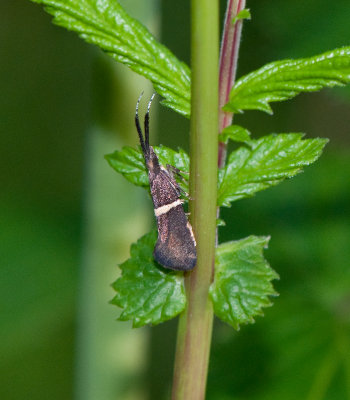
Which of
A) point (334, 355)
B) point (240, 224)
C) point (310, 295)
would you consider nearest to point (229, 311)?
point (334, 355)

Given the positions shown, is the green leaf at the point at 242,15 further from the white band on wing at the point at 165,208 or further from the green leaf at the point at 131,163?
the white band on wing at the point at 165,208

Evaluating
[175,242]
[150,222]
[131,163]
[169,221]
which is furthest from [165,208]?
[150,222]

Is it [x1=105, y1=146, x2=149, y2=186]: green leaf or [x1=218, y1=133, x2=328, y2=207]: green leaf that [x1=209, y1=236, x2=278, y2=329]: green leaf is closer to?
[x1=218, y1=133, x2=328, y2=207]: green leaf

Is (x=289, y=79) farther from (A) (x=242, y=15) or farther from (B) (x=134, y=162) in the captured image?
(B) (x=134, y=162)

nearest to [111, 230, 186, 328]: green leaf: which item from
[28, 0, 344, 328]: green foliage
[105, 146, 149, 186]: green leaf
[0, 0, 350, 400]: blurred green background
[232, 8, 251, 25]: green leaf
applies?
[28, 0, 344, 328]: green foliage

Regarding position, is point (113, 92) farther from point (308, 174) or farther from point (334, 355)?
point (308, 174)

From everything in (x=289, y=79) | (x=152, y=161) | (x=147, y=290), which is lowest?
(x=147, y=290)
